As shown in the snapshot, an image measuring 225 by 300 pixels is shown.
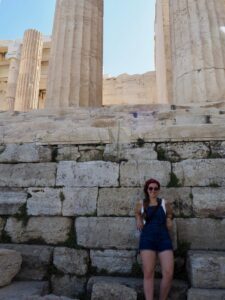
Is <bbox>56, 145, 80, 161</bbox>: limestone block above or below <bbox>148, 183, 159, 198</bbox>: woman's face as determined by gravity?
above

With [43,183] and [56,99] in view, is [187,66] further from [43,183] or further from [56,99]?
[43,183]

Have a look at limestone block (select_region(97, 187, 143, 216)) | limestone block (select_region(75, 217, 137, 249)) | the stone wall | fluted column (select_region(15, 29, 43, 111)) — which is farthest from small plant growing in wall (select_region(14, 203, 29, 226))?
fluted column (select_region(15, 29, 43, 111))

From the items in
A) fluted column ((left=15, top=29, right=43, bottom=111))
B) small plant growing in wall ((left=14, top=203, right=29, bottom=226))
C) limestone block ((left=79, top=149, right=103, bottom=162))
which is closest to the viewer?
small plant growing in wall ((left=14, top=203, right=29, bottom=226))

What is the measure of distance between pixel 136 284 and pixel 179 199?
1.53 metres

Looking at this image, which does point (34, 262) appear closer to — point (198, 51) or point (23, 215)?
point (23, 215)

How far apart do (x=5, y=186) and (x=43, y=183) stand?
734mm

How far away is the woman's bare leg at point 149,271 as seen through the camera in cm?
336

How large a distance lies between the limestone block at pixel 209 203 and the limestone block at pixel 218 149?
66 cm

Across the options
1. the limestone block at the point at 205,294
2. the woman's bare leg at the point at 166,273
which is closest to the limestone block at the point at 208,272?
the limestone block at the point at 205,294

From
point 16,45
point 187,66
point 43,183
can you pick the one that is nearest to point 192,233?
point 43,183

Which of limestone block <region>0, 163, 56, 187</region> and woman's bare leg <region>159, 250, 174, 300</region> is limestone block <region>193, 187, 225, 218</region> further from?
limestone block <region>0, 163, 56, 187</region>

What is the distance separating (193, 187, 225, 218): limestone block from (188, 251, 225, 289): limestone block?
3.07ft

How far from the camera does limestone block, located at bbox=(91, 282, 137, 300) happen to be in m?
3.45

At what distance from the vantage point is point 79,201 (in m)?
4.84
